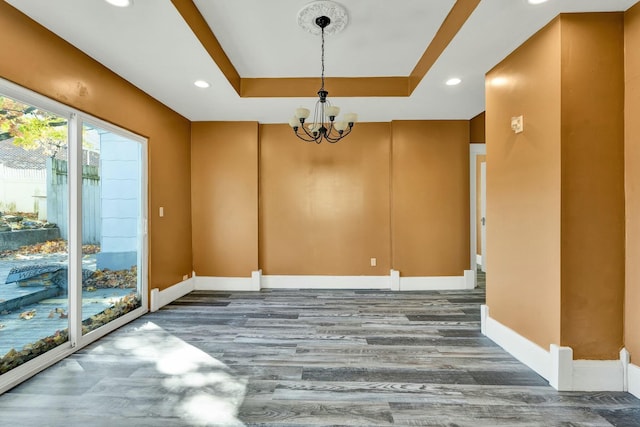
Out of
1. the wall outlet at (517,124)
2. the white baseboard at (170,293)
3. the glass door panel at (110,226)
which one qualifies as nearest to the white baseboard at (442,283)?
the wall outlet at (517,124)

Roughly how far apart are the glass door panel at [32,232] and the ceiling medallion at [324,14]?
2.21 m

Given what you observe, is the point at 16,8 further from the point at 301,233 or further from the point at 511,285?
the point at 511,285

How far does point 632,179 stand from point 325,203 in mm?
3322

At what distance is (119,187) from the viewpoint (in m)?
3.15

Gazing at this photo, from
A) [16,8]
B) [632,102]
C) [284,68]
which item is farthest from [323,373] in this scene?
[16,8]

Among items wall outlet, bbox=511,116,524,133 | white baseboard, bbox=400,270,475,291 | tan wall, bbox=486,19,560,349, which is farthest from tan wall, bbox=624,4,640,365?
white baseboard, bbox=400,270,475,291

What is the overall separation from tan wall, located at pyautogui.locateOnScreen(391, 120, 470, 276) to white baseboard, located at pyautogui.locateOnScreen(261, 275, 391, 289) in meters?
0.43

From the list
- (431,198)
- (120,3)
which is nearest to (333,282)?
(431,198)

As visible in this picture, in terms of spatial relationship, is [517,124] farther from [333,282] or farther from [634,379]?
[333,282]

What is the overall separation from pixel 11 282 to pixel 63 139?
1.19 m

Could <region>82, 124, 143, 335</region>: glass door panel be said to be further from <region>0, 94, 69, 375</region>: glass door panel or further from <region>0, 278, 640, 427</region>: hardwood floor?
<region>0, 278, 640, 427</region>: hardwood floor

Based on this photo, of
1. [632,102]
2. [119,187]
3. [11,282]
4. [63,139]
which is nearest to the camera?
[632,102]

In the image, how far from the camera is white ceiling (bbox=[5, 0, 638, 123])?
1.97m

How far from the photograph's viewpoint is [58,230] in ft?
7.89
